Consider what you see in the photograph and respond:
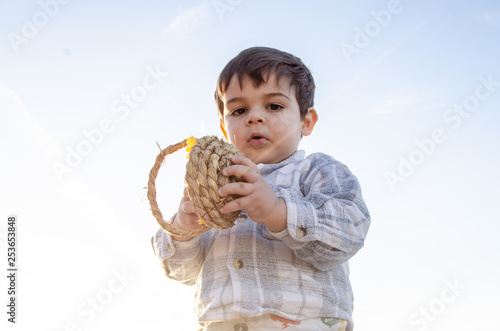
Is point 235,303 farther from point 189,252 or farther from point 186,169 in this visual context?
point 186,169

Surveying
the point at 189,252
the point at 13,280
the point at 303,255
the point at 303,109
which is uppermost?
the point at 303,109

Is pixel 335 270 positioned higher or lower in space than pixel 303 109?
lower

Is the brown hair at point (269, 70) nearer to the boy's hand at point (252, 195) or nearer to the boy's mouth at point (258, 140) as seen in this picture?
the boy's mouth at point (258, 140)

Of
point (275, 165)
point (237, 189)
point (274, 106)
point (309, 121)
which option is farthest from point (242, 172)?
point (309, 121)

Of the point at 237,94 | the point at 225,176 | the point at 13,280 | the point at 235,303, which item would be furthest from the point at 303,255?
the point at 13,280

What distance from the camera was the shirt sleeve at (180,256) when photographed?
2.14 meters

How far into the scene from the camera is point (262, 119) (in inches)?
89.1

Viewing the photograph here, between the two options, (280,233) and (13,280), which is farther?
(13,280)

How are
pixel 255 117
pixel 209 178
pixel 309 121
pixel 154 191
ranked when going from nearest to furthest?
1. pixel 209 178
2. pixel 154 191
3. pixel 255 117
4. pixel 309 121

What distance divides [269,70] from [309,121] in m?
0.45

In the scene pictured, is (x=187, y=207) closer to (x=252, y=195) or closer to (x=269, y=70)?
(x=252, y=195)

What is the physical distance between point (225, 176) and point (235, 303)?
0.57 m

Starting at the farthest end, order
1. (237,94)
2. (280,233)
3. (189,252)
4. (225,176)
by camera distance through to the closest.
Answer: (237,94)
(189,252)
(280,233)
(225,176)

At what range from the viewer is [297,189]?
210 centimetres
